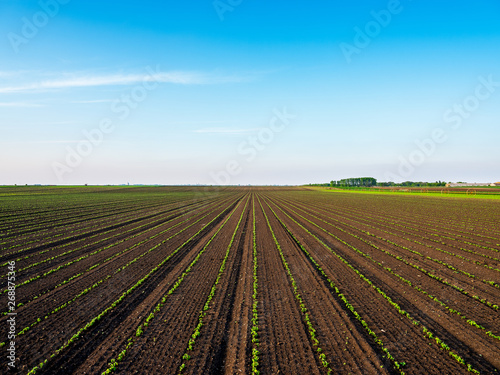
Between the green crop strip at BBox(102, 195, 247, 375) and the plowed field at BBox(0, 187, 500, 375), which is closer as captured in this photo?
the green crop strip at BBox(102, 195, 247, 375)

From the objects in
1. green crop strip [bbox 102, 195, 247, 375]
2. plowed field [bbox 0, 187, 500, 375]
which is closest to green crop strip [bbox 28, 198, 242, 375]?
plowed field [bbox 0, 187, 500, 375]

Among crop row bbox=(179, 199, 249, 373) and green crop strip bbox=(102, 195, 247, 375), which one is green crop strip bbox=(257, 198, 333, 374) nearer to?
crop row bbox=(179, 199, 249, 373)

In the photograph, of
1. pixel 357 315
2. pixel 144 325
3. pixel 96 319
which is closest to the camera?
pixel 144 325

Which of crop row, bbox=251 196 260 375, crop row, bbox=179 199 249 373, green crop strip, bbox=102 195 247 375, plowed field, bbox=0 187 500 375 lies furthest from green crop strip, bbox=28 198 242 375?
crop row, bbox=251 196 260 375

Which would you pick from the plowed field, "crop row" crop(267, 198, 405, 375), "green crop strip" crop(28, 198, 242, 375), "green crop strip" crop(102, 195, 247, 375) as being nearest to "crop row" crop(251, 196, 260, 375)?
the plowed field

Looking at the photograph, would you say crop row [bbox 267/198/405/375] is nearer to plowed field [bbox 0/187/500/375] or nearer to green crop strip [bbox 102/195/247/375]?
plowed field [bbox 0/187/500/375]

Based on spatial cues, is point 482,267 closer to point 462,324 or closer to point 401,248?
point 401,248

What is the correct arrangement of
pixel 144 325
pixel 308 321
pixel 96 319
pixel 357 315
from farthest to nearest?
pixel 357 315 < pixel 96 319 < pixel 308 321 < pixel 144 325

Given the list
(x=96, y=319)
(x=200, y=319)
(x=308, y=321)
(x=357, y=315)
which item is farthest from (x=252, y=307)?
(x=96, y=319)

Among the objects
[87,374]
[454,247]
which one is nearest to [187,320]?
[87,374]

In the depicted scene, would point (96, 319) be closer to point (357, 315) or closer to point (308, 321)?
point (308, 321)

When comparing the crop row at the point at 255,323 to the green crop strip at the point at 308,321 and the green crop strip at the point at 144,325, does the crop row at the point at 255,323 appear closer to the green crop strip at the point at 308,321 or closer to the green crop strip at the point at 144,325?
the green crop strip at the point at 308,321

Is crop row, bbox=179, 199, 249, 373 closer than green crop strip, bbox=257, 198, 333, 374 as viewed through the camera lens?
No

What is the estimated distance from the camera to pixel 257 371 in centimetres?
519
